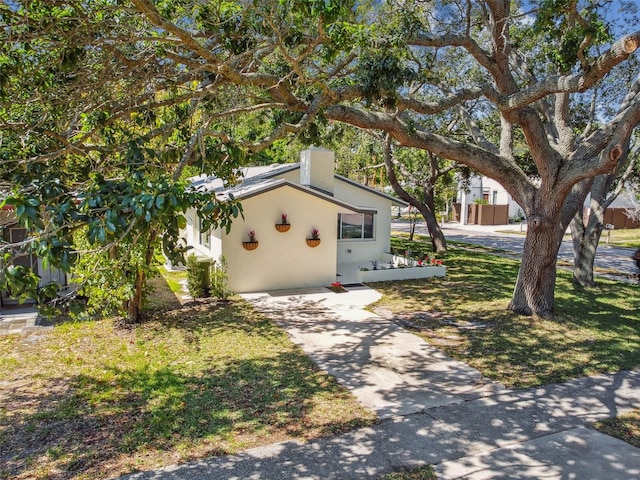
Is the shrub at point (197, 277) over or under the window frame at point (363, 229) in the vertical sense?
under

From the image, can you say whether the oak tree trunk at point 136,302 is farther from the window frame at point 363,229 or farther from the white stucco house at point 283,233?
the window frame at point 363,229

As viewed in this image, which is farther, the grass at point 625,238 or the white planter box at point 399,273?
the grass at point 625,238

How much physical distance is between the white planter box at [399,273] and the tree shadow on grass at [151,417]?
23.4 feet

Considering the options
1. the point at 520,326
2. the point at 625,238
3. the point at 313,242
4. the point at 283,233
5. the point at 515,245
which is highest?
the point at 283,233

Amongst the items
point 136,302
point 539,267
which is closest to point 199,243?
point 136,302

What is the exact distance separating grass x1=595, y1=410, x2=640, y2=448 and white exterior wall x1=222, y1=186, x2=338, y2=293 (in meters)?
8.97

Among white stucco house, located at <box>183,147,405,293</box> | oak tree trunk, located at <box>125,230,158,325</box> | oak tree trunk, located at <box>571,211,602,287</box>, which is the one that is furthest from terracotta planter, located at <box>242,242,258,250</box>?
oak tree trunk, located at <box>571,211,602,287</box>

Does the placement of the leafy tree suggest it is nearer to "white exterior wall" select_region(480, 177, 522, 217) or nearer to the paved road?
the paved road

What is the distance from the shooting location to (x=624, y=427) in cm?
562

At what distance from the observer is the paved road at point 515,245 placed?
1992cm

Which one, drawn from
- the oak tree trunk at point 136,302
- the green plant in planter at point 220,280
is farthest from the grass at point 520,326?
the oak tree trunk at point 136,302

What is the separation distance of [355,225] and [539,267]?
7.82 meters

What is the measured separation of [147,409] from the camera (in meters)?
6.03

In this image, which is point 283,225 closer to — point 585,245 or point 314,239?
point 314,239
